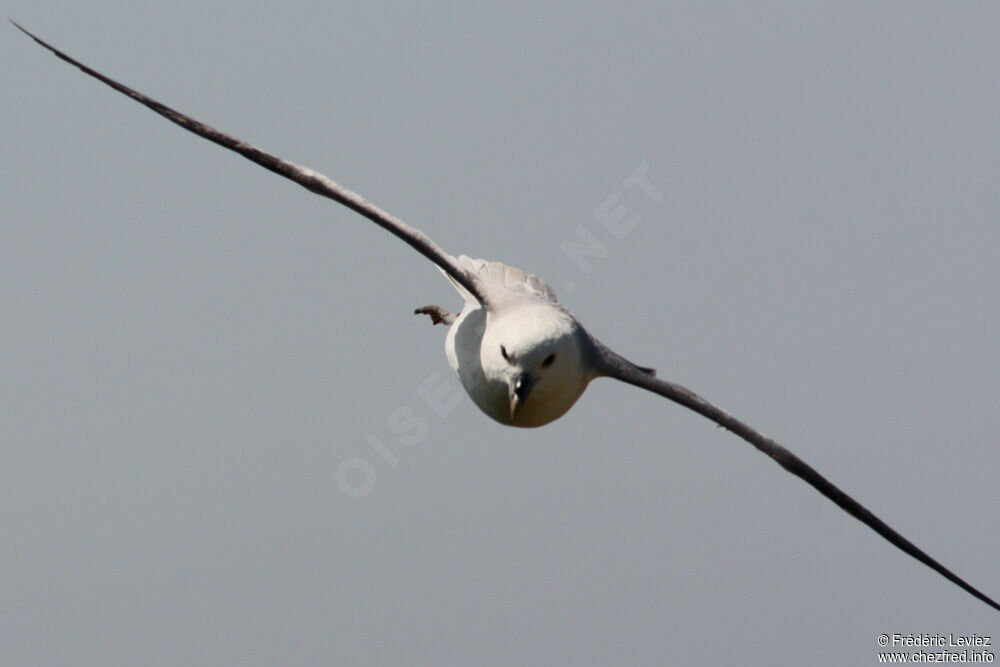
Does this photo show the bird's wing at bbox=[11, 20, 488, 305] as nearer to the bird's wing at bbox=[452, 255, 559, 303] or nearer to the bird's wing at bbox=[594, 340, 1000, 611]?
the bird's wing at bbox=[452, 255, 559, 303]

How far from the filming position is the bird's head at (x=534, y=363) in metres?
11.2

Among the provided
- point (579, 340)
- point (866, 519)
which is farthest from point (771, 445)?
point (579, 340)

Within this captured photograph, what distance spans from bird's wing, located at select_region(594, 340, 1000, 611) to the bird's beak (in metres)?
1.00

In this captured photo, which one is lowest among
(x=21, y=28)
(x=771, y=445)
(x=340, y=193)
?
(x=21, y=28)

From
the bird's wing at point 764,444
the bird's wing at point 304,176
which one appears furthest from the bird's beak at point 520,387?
the bird's wing at point 304,176

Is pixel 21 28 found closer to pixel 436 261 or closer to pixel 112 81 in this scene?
pixel 112 81

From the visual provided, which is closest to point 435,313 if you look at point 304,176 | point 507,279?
point 507,279

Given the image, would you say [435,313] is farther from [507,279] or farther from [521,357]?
[521,357]

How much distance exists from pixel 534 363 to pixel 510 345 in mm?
232

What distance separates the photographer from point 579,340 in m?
11.7

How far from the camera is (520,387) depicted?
1117 cm

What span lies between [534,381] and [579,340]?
67cm

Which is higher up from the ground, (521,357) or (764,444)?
(764,444)

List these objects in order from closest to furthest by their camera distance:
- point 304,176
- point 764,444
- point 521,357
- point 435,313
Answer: point 521,357 < point 304,176 < point 764,444 < point 435,313
